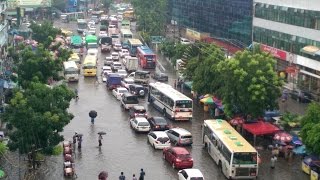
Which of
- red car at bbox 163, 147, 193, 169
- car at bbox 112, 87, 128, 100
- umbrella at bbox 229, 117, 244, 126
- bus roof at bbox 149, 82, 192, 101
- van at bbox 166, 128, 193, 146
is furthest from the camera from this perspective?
car at bbox 112, 87, 128, 100

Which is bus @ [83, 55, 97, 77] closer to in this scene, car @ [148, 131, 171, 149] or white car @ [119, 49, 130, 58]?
white car @ [119, 49, 130, 58]

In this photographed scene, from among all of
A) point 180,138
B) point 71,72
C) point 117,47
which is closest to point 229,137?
point 180,138

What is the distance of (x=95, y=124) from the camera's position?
41.9m

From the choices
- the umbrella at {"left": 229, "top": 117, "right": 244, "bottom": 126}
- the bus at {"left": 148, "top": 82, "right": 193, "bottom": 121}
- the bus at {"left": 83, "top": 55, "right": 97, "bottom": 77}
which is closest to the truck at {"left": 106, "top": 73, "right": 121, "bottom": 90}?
the bus at {"left": 83, "top": 55, "right": 97, "bottom": 77}

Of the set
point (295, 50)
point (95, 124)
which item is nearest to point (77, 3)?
point (295, 50)

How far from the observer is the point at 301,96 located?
165ft

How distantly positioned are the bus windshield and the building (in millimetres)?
20405

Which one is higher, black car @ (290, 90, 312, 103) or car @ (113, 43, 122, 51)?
car @ (113, 43, 122, 51)

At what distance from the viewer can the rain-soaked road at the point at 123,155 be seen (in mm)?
31719

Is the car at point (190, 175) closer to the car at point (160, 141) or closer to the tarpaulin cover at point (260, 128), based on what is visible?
the car at point (160, 141)

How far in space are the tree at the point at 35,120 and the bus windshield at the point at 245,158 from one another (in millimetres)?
8240

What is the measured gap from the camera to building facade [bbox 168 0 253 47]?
67312 mm

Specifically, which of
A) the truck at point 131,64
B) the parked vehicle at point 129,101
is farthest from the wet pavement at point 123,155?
the truck at point 131,64

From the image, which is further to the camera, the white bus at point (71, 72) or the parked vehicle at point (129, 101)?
the white bus at point (71, 72)
